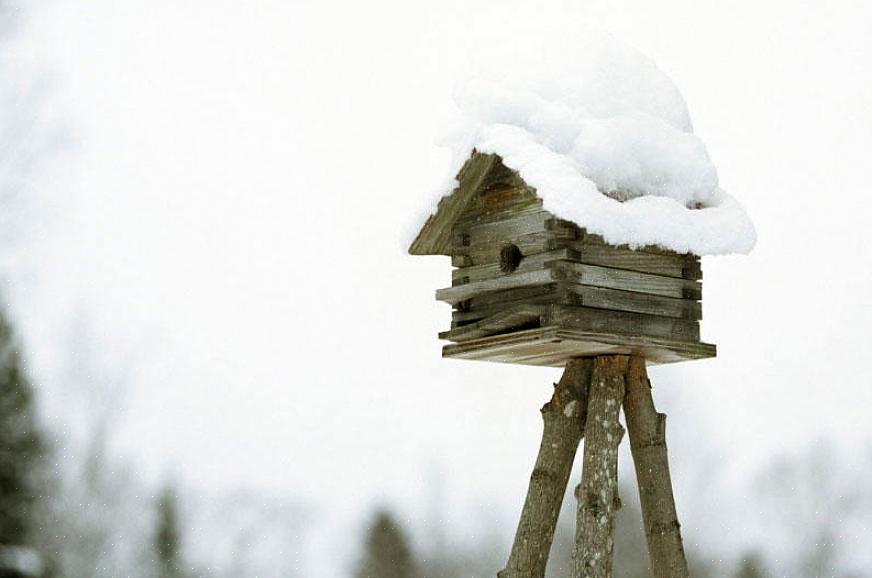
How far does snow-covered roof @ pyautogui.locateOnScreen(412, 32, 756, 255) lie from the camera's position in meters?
6.15

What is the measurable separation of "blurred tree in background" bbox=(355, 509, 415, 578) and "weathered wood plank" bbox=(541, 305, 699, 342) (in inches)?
482

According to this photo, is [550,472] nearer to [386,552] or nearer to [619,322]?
[619,322]

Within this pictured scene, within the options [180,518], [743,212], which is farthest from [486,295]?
[180,518]

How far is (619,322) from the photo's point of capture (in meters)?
6.37

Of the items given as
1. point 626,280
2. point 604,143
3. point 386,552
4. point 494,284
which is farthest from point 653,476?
point 386,552

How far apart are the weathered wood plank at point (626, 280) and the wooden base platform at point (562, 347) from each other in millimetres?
259

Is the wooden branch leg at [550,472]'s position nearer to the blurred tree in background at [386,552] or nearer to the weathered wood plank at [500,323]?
the weathered wood plank at [500,323]

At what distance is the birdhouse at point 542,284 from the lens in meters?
6.24

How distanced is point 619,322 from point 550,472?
0.92 m

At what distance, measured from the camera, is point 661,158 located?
21.0 ft

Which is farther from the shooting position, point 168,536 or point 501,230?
point 168,536

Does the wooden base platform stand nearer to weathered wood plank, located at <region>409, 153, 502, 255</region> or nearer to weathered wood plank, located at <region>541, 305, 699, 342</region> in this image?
weathered wood plank, located at <region>541, 305, 699, 342</region>

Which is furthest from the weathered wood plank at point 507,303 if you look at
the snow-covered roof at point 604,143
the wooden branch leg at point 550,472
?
the wooden branch leg at point 550,472

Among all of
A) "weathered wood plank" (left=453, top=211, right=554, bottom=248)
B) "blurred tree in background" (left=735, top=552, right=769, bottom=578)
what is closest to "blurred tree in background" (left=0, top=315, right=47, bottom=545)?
"weathered wood plank" (left=453, top=211, right=554, bottom=248)
